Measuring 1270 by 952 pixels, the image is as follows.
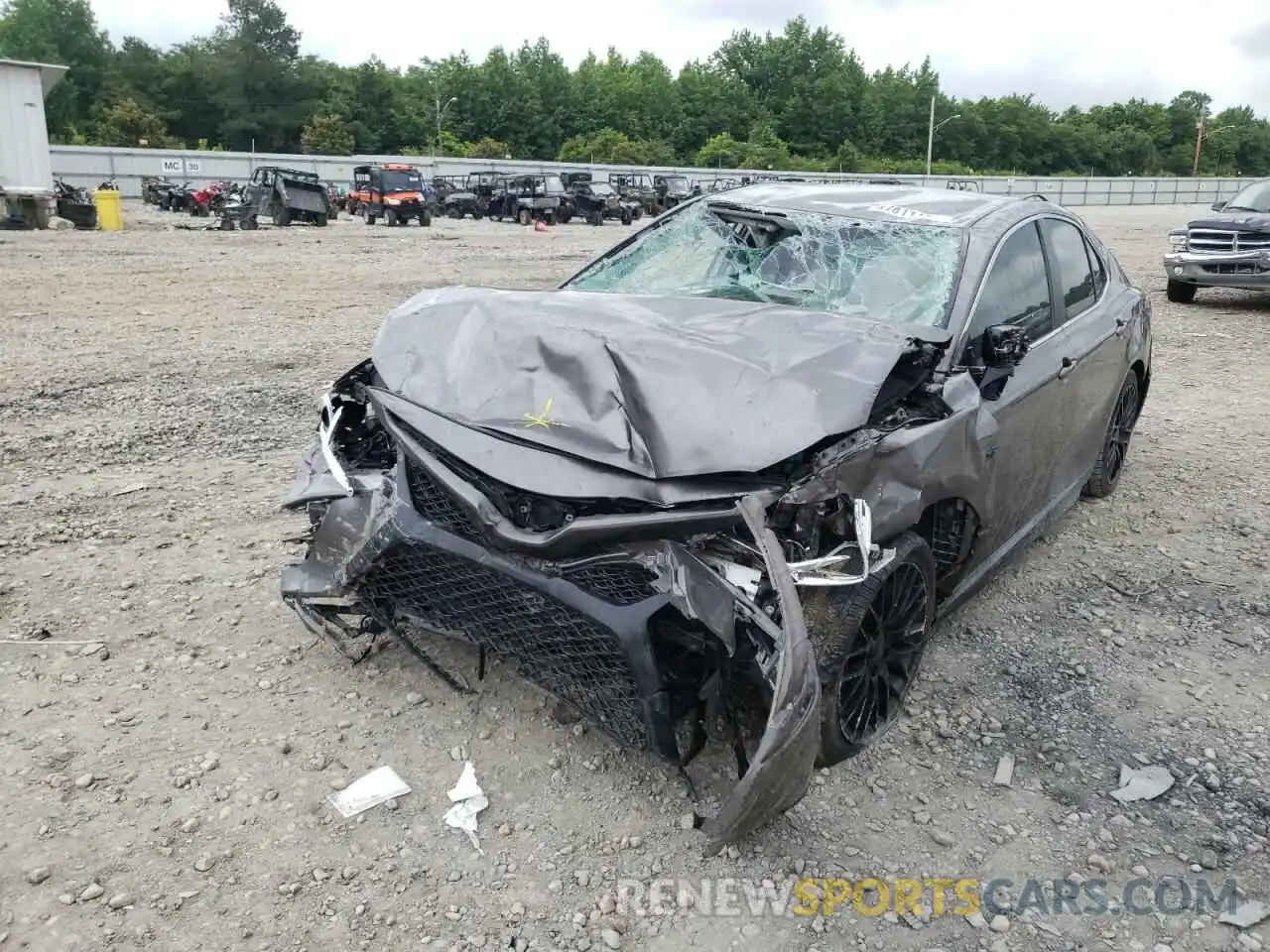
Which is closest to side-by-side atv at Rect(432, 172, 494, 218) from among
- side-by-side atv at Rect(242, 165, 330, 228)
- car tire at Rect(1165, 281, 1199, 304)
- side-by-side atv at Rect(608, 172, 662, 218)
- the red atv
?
side-by-side atv at Rect(608, 172, 662, 218)

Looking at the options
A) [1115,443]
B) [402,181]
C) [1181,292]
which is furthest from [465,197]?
[1115,443]

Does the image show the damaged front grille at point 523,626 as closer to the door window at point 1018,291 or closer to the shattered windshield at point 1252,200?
the door window at point 1018,291

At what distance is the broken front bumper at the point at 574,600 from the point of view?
229 centimetres

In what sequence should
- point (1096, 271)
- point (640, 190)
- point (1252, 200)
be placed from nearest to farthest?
point (1096, 271) → point (1252, 200) → point (640, 190)

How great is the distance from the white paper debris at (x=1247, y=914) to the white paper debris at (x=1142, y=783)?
0.43m

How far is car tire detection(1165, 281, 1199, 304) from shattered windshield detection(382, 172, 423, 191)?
2338 centimetres

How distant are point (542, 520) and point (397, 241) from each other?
852 inches

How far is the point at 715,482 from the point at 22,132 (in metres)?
27.4

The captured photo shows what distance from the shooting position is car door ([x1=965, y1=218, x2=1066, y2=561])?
3.45m

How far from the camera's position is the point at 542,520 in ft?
8.73

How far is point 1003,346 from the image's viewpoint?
10.8 ft

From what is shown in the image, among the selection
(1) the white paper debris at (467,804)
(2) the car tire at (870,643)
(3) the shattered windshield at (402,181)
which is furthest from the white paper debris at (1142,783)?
(3) the shattered windshield at (402,181)

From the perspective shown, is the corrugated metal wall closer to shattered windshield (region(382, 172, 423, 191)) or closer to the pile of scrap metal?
the pile of scrap metal

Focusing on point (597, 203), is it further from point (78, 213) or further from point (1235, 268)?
point (1235, 268)
